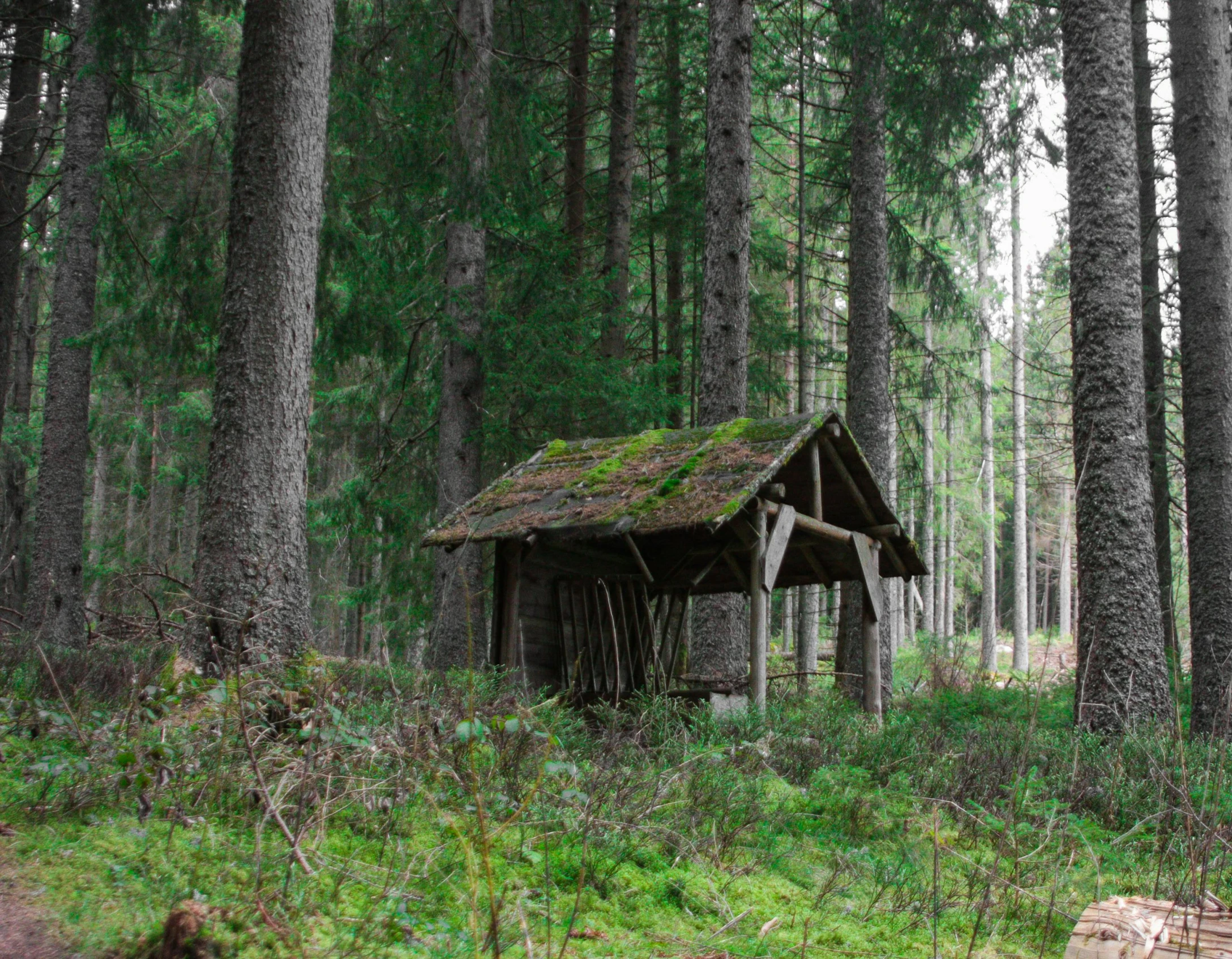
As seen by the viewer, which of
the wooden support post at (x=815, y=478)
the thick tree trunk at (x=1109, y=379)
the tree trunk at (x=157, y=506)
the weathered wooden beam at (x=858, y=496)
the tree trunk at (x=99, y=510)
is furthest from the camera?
the tree trunk at (x=99, y=510)

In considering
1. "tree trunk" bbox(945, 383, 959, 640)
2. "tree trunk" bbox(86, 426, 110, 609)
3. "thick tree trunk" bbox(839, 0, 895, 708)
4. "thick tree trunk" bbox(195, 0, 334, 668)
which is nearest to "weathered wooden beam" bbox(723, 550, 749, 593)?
"thick tree trunk" bbox(839, 0, 895, 708)

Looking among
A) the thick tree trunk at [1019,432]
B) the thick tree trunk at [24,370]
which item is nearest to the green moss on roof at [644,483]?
the thick tree trunk at [24,370]

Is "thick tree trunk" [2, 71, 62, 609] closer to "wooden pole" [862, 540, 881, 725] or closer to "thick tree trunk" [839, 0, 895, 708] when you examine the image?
"thick tree trunk" [839, 0, 895, 708]

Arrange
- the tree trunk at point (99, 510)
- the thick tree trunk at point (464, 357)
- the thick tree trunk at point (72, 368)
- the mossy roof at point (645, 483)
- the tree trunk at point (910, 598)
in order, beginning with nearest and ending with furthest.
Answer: the mossy roof at point (645, 483) < the thick tree trunk at point (72, 368) < the thick tree trunk at point (464, 357) < the tree trunk at point (99, 510) < the tree trunk at point (910, 598)

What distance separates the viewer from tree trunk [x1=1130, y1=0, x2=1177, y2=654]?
13352 mm

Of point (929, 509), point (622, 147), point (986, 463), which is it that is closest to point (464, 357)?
point (622, 147)

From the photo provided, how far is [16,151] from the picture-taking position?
14.0 meters

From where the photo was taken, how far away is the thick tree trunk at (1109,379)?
8.72 m

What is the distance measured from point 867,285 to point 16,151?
12.2 metres

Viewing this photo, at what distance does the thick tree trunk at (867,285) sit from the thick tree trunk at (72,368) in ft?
32.7

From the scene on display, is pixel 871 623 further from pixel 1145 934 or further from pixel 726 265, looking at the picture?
pixel 1145 934

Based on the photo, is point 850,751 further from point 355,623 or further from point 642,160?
point 355,623

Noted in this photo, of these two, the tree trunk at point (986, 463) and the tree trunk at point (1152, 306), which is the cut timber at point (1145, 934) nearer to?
the tree trunk at point (1152, 306)

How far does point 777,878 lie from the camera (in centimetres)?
474
